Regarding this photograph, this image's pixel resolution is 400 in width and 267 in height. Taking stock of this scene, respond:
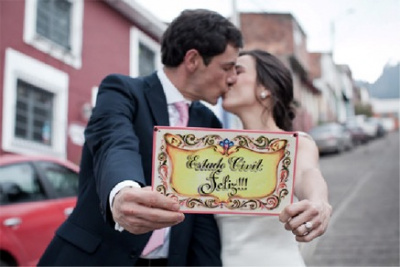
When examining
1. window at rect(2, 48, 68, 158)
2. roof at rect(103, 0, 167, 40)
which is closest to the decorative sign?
window at rect(2, 48, 68, 158)

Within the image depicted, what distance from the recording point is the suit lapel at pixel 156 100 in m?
1.95

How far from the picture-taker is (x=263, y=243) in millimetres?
1958

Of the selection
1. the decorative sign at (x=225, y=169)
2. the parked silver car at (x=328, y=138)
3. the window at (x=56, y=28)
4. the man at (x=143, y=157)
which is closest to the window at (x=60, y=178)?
the man at (x=143, y=157)

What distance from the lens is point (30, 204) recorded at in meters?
4.75

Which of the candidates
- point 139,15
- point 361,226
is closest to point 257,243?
point 361,226

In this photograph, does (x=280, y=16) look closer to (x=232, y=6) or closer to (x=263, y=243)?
(x=232, y=6)

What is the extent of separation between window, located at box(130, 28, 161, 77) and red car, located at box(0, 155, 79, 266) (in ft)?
30.3

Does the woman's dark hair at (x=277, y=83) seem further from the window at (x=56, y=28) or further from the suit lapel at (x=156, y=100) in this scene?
the window at (x=56, y=28)

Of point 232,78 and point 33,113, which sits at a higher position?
point 33,113

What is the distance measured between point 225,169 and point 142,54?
46.9ft

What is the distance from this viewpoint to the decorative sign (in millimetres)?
1362

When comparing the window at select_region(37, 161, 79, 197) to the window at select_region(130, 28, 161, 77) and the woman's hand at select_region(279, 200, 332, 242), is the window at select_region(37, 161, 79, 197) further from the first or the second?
the window at select_region(130, 28, 161, 77)

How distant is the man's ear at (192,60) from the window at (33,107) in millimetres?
7996

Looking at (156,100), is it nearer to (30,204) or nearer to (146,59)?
(30,204)
